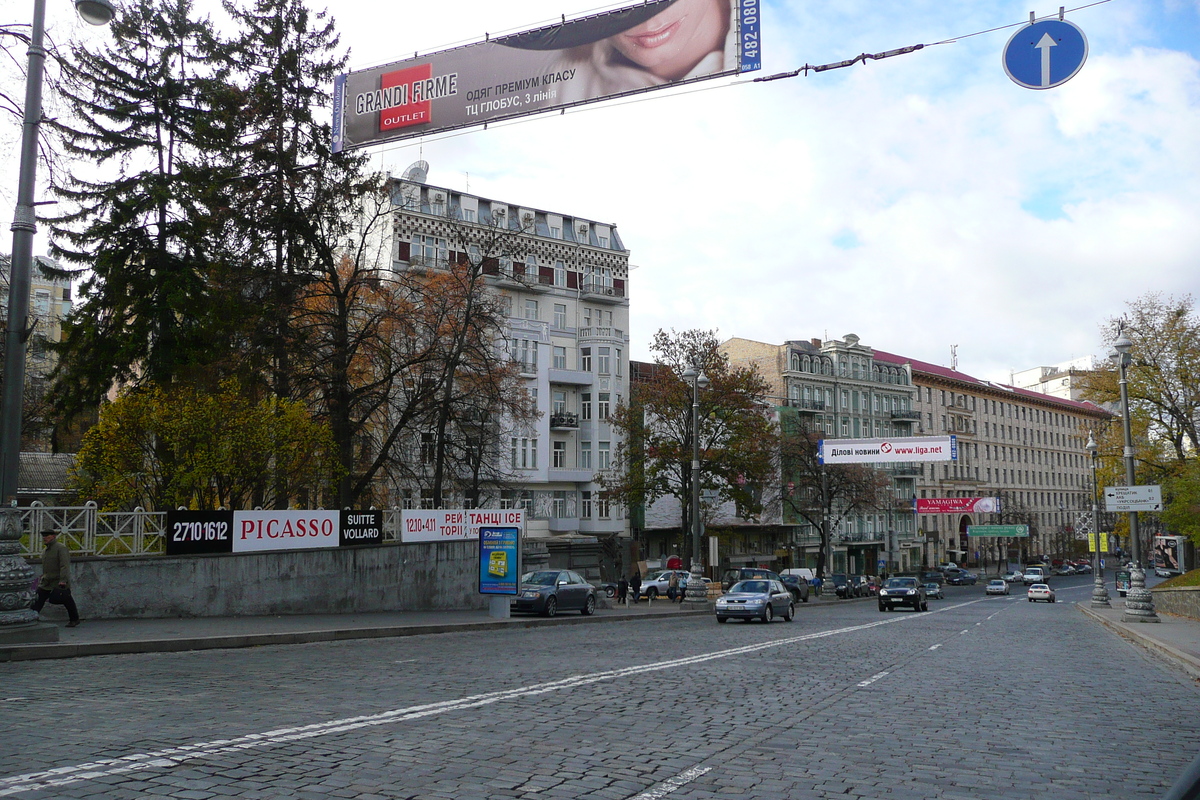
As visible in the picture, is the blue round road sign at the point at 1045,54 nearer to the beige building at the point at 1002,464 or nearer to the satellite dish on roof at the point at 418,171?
the satellite dish on roof at the point at 418,171

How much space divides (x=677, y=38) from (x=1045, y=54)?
14.9 feet

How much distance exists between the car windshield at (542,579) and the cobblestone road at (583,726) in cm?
1331

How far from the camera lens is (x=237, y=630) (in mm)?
18172

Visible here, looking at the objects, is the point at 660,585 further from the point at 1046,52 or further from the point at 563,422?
the point at 1046,52

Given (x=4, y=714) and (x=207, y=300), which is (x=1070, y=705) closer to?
(x=4, y=714)

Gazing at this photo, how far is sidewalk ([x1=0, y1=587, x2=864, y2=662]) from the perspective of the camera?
47.5 ft

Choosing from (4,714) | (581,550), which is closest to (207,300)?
(4,714)

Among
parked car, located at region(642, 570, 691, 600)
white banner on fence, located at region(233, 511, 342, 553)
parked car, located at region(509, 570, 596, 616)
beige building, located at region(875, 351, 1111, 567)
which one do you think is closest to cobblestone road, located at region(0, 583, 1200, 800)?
white banner on fence, located at region(233, 511, 342, 553)

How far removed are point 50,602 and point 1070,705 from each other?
16.7 metres

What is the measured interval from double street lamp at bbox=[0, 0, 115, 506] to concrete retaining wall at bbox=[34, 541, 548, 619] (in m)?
6.36

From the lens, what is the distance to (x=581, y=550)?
59750 millimetres

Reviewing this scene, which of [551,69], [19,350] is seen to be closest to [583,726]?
[551,69]

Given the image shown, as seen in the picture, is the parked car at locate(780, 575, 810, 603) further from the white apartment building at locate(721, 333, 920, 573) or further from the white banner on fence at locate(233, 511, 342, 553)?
the white banner on fence at locate(233, 511, 342, 553)

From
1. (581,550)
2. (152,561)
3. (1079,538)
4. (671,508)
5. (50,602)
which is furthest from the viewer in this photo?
(1079,538)
